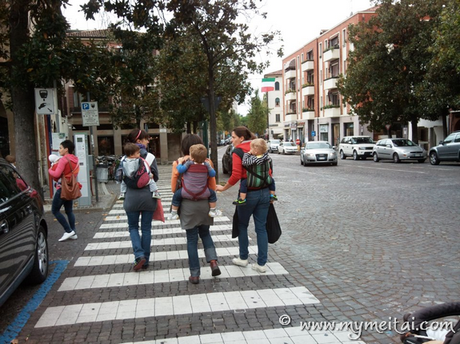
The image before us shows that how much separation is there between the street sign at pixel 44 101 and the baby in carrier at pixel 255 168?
7.44 m

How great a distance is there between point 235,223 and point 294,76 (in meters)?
66.5

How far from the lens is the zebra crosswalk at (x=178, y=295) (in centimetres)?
383

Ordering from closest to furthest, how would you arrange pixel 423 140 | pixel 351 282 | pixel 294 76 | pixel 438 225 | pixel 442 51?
pixel 351 282 < pixel 438 225 < pixel 442 51 < pixel 423 140 < pixel 294 76

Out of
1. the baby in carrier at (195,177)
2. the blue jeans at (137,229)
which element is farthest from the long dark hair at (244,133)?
the blue jeans at (137,229)

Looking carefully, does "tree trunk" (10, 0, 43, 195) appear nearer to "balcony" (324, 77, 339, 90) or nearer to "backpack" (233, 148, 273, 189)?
"backpack" (233, 148, 273, 189)

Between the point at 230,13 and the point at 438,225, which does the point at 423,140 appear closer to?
the point at 230,13

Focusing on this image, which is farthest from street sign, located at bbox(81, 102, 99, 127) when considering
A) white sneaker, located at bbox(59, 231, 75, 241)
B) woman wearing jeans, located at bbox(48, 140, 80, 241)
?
white sneaker, located at bbox(59, 231, 75, 241)

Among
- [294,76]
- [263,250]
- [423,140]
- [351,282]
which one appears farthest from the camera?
[294,76]

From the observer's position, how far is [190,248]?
5254 millimetres

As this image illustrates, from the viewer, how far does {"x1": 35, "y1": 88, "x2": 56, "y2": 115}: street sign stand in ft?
36.1

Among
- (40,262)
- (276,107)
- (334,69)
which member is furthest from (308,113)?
(40,262)

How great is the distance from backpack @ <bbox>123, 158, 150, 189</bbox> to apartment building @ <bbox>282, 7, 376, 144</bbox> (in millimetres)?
42530

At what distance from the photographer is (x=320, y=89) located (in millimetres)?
57750

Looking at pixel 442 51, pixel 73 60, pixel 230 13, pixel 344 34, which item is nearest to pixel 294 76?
pixel 344 34
